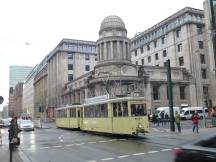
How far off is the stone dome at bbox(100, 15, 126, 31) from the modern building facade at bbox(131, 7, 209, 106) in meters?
13.9

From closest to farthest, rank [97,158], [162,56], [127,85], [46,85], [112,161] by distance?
[112,161], [97,158], [127,85], [162,56], [46,85]

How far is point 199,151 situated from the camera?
7535 millimetres

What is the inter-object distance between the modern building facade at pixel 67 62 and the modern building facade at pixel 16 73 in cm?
1270

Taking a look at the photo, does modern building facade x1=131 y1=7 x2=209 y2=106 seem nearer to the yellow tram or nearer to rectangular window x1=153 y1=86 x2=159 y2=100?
rectangular window x1=153 y1=86 x2=159 y2=100

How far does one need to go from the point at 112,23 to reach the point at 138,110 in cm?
4811

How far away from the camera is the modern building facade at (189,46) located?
244 feet

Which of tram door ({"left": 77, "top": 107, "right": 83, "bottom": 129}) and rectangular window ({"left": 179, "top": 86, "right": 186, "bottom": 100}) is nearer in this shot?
tram door ({"left": 77, "top": 107, "right": 83, "bottom": 129})

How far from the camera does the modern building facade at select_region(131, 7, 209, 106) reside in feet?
244

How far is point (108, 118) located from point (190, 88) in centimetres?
5086

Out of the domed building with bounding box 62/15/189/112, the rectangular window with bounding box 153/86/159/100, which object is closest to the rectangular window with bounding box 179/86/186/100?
the domed building with bounding box 62/15/189/112

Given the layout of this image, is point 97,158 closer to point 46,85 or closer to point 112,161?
point 112,161

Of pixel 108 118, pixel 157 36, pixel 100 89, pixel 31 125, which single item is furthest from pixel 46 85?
pixel 108 118

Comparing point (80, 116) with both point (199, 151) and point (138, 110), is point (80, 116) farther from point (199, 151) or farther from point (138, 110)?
point (199, 151)

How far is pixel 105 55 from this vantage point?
6975cm
